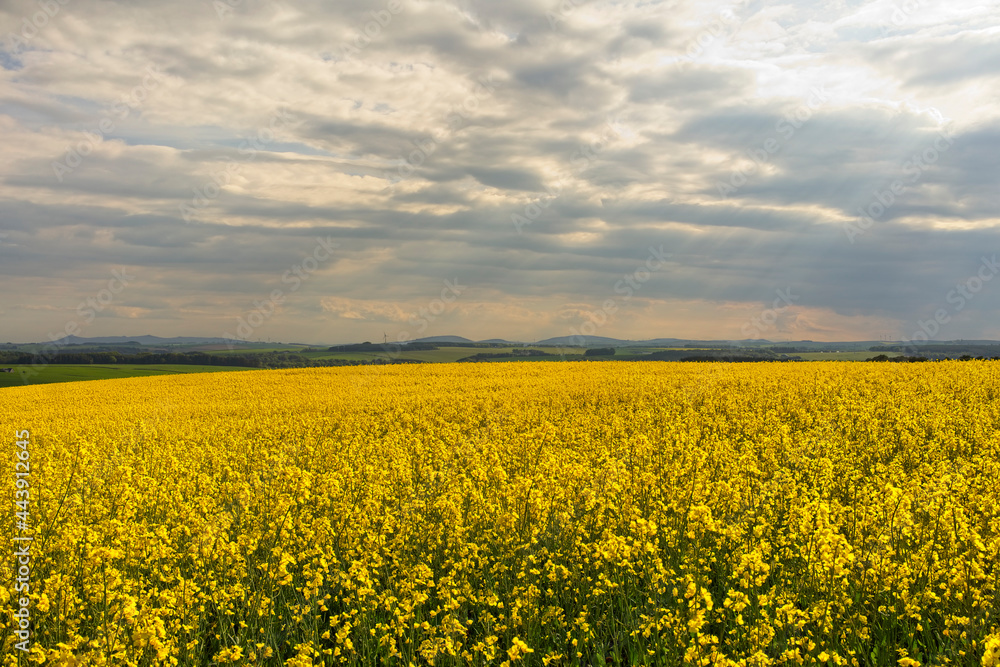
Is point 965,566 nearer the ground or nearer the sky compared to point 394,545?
nearer the sky

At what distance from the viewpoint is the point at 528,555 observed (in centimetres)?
550

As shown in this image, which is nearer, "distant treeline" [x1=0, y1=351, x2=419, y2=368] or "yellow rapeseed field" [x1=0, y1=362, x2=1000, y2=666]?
"yellow rapeseed field" [x1=0, y1=362, x2=1000, y2=666]

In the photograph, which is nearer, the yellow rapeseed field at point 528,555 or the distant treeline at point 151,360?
the yellow rapeseed field at point 528,555

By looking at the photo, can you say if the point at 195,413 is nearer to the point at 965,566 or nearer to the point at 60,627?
the point at 60,627

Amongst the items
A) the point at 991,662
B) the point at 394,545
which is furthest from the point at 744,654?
the point at 394,545

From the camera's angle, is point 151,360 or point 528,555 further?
point 151,360

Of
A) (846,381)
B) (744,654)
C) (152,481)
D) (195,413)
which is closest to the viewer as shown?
(744,654)

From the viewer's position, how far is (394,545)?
247 inches

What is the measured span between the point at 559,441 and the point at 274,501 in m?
5.61

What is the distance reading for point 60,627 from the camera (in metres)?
4.76

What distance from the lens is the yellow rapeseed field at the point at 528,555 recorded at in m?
4.48

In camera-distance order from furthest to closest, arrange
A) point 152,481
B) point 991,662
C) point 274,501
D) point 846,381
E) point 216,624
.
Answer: point 846,381, point 152,481, point 274,501, point 216,624, point 991,662

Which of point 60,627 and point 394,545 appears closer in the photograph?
point 60,627

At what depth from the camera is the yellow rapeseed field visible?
176 inches
